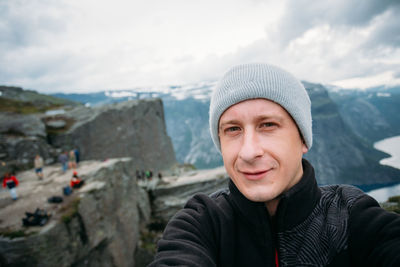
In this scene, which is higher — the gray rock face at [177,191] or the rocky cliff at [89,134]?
the rocky cliff at [89,134]

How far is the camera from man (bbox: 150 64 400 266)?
169cm

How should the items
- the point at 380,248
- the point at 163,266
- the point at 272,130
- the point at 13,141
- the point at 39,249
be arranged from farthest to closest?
1. the point at 13,141
2. the point at 39,249
3. the point at 272,130
4. the point at 163,266
5. the point at 380,248

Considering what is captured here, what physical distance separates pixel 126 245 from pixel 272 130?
1881 cm

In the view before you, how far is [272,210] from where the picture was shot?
218 centimetres

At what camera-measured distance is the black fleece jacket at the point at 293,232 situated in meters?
1.65

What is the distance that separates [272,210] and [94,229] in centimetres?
1496

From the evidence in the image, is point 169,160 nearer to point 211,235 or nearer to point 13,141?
point 13,141

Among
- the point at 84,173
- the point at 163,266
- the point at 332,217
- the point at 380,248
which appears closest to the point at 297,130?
the point at 332,217

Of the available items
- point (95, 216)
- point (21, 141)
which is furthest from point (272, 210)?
point (21, 141)

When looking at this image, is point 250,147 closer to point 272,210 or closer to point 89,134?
point 272,210

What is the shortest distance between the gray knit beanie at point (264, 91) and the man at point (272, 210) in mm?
12

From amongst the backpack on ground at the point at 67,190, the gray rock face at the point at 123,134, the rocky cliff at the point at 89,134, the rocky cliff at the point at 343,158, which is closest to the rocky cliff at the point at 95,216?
the backpack on ground at the point at 67,190

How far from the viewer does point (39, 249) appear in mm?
9859

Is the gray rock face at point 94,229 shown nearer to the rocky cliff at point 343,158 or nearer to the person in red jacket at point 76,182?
the person in red jacket at point 76,182
